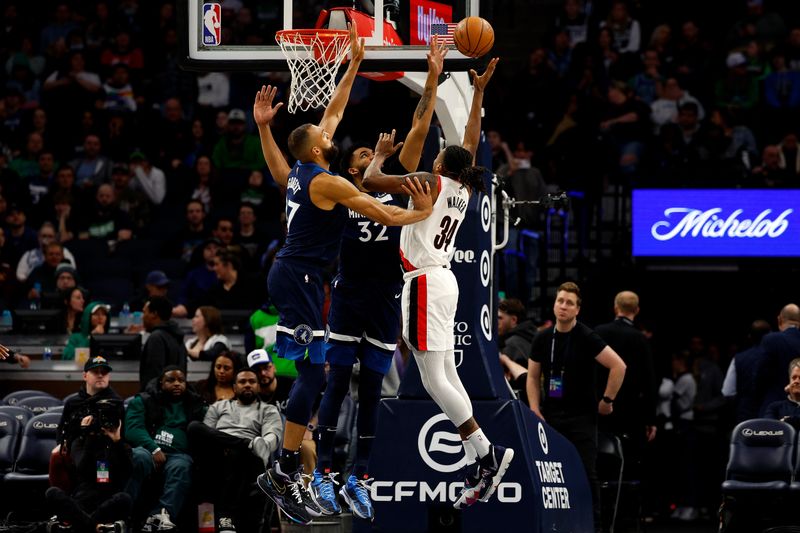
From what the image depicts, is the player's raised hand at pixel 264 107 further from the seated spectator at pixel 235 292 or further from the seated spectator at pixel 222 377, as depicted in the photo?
the seated spectator at pixel 235 292

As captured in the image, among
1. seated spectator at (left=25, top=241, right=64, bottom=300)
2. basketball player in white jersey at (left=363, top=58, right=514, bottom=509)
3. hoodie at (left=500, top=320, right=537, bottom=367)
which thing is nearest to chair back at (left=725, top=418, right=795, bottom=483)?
hoodie at (left=500, top=320, right=537, bottom=367)

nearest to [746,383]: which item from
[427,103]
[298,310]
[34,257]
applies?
[427,103]

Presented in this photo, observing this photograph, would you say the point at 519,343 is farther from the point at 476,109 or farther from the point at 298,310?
the point at 298,310

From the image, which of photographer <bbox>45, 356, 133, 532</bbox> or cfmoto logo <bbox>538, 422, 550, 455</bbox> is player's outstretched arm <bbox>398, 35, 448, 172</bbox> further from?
photographer <bbox>45, 356, 133, 532</bbox>

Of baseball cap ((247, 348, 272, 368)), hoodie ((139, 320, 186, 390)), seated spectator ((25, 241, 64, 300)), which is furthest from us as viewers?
seated spectator ((25, 241, 64, 300))

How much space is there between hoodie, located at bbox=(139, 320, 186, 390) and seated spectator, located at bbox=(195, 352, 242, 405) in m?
0.32

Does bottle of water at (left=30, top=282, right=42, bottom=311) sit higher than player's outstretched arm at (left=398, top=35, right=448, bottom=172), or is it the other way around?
player's outstretched arm at (left=398, top=35, right=448, bottom=172)

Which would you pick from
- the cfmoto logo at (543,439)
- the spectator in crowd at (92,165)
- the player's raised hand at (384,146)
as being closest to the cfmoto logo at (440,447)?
the cfmoto logo at (543,439)

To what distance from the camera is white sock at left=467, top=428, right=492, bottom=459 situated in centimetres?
989

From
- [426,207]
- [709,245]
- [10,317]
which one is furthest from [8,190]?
[426,207]

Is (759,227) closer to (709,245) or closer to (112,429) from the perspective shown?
(709,245)

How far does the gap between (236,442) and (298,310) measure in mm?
3735

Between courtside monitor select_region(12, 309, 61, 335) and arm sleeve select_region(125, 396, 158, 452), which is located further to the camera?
courtside monitor select_region(12, 309, 61, 335)

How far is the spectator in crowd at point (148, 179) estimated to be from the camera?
65.4ft
